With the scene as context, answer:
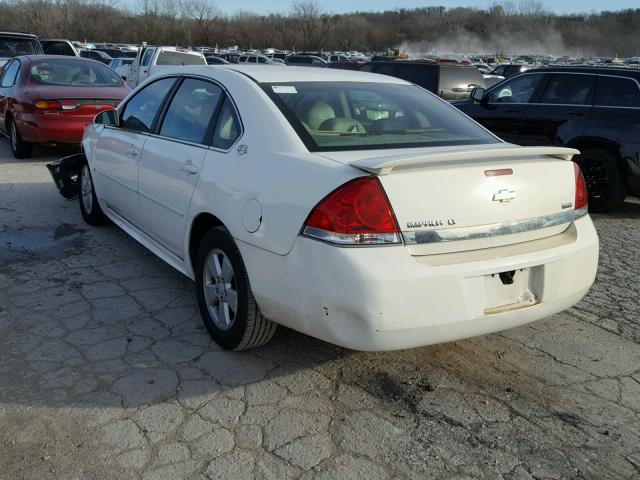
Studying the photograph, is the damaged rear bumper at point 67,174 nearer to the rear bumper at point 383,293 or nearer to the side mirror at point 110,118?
the side mirror at point 110,118

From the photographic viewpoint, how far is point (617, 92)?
7.20m

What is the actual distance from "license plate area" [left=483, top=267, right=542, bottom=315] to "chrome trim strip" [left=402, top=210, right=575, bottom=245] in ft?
0.64

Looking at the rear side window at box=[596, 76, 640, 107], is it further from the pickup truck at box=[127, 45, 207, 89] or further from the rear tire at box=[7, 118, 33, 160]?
the pickup truck at box=[127, 45, 207, 89]

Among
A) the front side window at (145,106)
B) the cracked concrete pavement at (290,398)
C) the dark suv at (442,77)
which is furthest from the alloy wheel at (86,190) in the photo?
the dark suv at (442,77)

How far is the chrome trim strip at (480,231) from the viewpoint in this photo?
8.93 feet

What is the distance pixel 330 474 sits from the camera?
2477 mm

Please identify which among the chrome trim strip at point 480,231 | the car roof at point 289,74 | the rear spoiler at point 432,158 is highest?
the car roof at point 289,74

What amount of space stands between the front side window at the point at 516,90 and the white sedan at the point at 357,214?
4.53 meters

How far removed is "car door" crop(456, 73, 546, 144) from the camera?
26.4 ft

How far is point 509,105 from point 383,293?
6372mm

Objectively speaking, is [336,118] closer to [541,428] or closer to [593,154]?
[541,428]

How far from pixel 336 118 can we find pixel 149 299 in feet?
6.02

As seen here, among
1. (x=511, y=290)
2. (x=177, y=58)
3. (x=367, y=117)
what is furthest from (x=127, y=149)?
(x=177, y=58)

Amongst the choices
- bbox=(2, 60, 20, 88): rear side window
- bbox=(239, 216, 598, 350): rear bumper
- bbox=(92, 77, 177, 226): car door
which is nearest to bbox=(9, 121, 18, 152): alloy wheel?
bbox=(2, 60, 20, 88): rear side window
